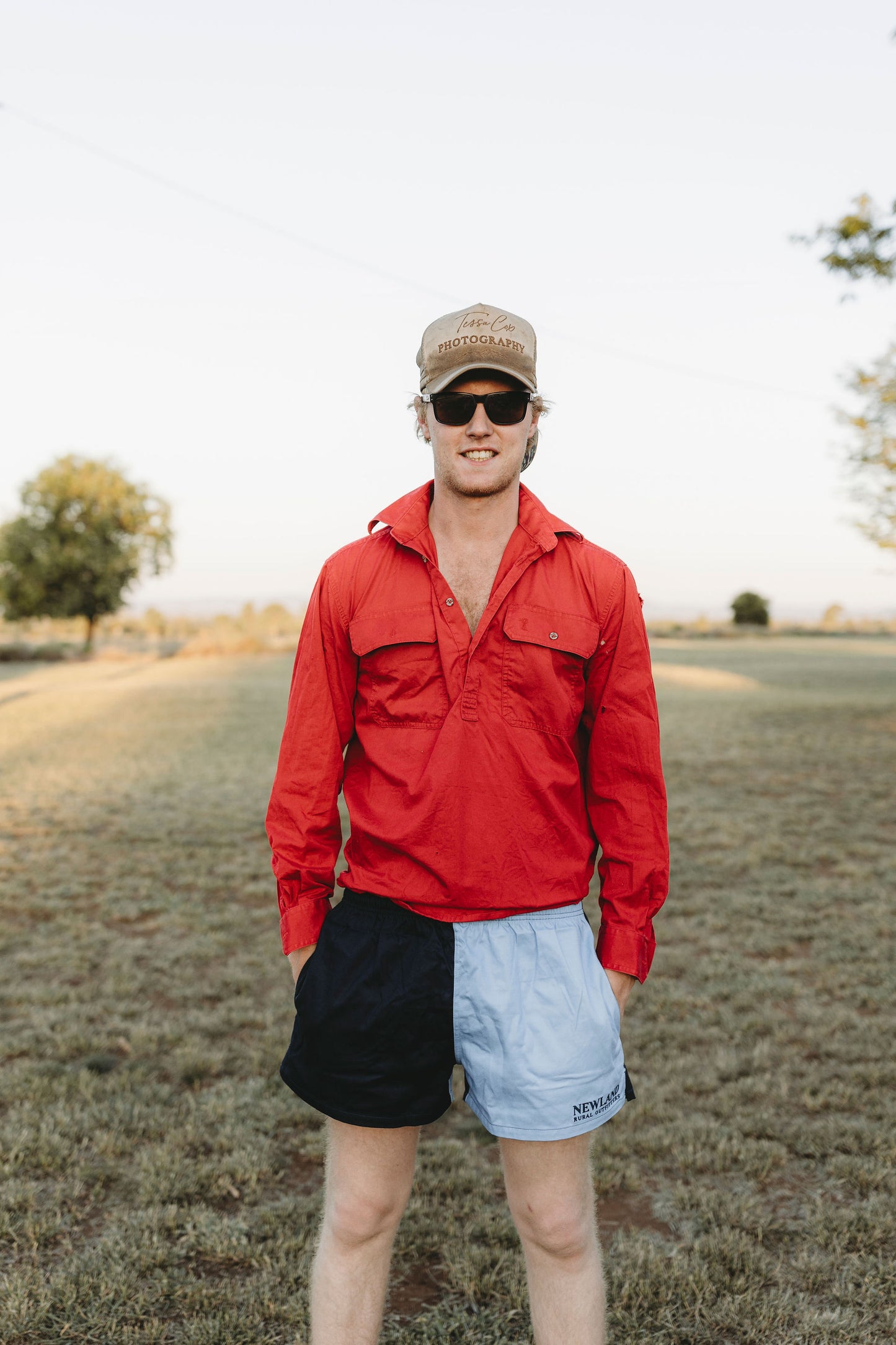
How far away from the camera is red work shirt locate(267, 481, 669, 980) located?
1.92 m

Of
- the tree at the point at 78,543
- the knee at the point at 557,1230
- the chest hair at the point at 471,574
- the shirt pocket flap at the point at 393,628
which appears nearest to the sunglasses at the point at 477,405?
the chest hair at the point at 471,574

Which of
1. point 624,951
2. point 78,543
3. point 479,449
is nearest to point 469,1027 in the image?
point 624,951

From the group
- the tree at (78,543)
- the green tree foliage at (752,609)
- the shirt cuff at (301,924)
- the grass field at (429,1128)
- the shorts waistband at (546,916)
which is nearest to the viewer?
the shorts waistband at (546,916)

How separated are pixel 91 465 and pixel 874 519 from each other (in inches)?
1359

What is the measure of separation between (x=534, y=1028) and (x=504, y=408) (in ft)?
4.02

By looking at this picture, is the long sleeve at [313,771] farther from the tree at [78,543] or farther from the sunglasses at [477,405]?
the tree at [78,543]

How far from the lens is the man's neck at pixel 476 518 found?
2031mm

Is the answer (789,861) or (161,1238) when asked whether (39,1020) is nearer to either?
(161,1238)

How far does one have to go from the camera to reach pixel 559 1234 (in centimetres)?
185

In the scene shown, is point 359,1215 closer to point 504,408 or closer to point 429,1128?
point 504,408

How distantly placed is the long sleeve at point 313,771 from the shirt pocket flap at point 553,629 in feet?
1.19

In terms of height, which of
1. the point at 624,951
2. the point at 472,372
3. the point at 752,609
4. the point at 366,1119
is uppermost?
the point at 752,609

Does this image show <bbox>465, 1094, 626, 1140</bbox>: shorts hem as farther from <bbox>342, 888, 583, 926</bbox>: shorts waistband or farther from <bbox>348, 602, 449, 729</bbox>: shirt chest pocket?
<bbox>348, 602, 449, 729</bbox>: shirt chest pocket

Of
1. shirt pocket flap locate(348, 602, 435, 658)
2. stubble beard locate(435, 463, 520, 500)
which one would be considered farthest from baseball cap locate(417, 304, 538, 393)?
shirt pocket flap locate(348, 602, 435, 658)
